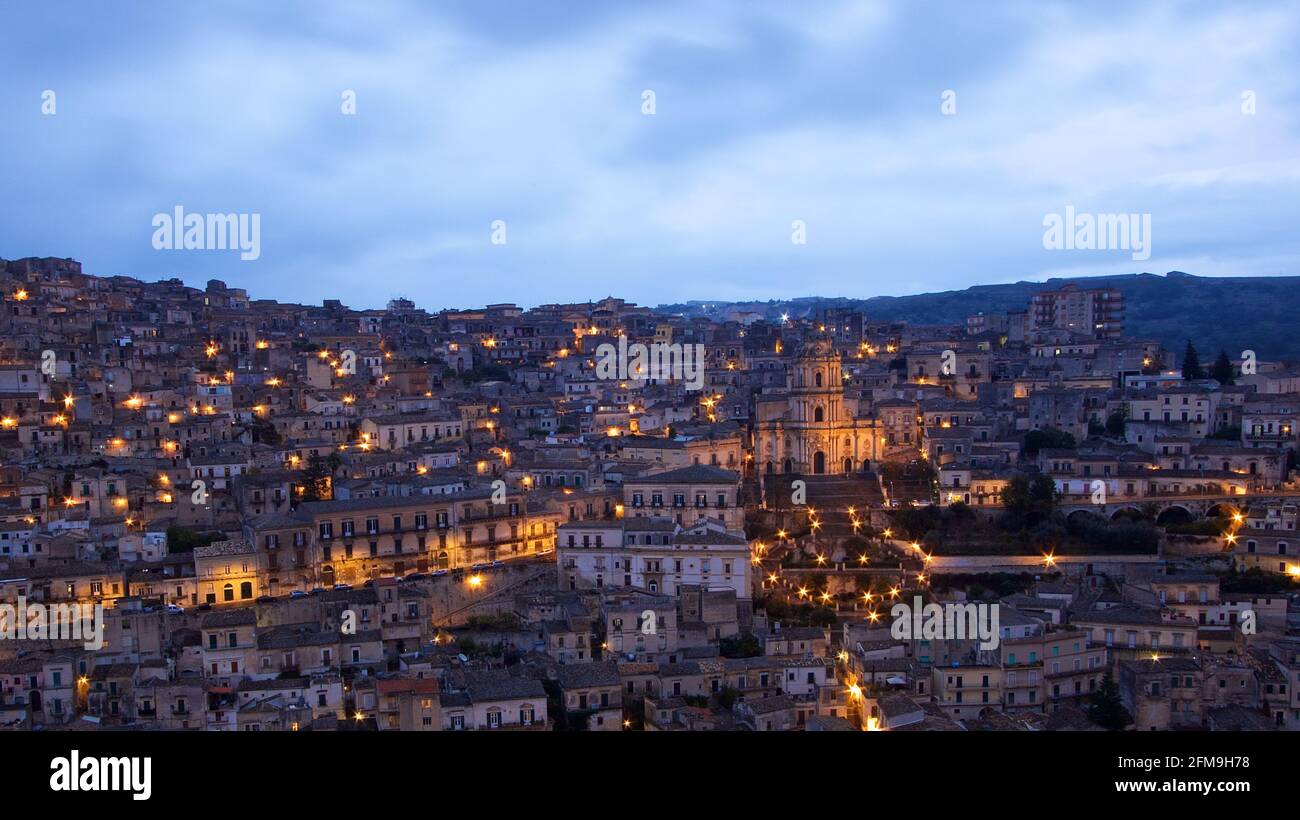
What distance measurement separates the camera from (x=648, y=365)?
118 ft

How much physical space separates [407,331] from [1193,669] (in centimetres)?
3035

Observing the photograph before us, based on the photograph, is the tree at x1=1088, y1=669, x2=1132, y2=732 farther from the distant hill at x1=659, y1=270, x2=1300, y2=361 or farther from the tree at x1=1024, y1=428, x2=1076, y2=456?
the distant hill at x1=659, y1=270, x2=1300, y2=361

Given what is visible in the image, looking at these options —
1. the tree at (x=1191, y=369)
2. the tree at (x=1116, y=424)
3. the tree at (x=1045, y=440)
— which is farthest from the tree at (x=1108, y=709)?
the tree at (x=1191, y=369)

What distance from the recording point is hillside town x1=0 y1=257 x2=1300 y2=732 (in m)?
14.2

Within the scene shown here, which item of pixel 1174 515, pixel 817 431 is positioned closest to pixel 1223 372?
pixel 1174 515

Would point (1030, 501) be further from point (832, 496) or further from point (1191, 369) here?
point (1191, 369)

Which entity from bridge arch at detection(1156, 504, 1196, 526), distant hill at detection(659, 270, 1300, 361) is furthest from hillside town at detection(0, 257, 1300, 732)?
distant hill at detection(659, 270, 1300, 361)

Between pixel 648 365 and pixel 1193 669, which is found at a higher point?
pixel 648 365

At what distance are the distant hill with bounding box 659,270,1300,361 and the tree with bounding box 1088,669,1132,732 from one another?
36201mm

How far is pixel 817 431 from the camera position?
27359 millimetres

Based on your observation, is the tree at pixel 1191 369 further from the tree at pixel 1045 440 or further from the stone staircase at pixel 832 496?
the stone staircase at pixel 832 496

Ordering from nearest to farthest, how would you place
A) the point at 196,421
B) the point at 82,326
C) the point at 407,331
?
the point at 196,421, the point at 82,326, the point at 407,331
